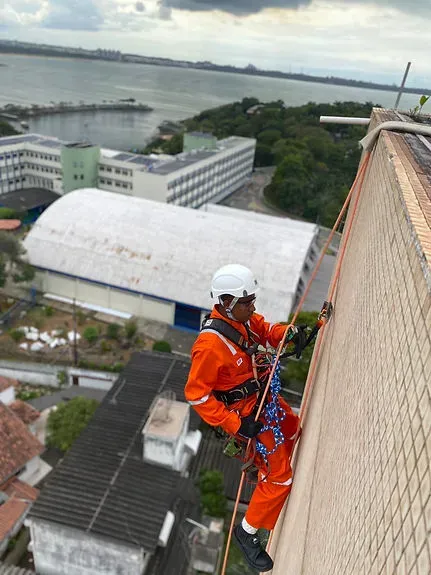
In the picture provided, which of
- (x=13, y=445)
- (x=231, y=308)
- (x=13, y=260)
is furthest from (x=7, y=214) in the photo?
(x=231, y=308)

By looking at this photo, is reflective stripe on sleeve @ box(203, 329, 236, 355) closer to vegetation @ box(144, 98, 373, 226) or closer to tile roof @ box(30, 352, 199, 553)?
tile roof @ box(30, 352, 199, 553)

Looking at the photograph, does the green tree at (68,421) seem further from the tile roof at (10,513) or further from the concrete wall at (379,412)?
the concrete wall at (379,412)

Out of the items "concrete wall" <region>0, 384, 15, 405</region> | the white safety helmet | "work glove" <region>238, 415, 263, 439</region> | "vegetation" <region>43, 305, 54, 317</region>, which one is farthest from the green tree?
the white safety helmet

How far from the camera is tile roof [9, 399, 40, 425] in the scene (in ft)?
49.3

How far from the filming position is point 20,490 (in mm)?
12531

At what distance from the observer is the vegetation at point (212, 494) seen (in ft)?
39.0

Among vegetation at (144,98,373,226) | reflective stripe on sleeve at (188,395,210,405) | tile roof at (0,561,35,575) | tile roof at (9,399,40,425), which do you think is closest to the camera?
reflective stripe on sleeve at (188,395,210,405)

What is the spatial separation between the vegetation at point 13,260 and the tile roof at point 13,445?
10131 mm

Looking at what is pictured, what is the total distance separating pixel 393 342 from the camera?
1.75 m

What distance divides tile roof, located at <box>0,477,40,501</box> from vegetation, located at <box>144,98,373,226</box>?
21959mm

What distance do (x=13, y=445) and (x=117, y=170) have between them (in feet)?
88.0

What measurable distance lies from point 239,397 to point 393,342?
73.7 inches

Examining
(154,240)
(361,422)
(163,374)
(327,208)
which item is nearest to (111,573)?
(163,374)

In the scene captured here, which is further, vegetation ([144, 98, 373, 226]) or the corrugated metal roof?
vegetation ([144, 98, 373, 226])
